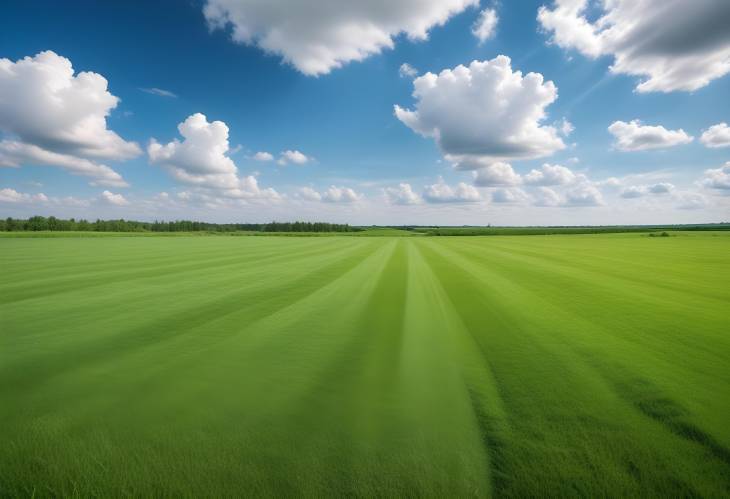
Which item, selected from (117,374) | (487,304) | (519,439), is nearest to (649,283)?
(487,304)

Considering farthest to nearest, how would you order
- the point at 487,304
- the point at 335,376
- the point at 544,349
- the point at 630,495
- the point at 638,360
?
the point at 487,304
the point at 544,349
the point at 638,360
the point at 335,376
the point at 630,495

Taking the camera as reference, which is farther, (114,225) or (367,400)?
(114,225)

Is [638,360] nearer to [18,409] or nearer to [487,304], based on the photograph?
[487,304]

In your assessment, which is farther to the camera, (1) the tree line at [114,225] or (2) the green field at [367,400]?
(1) the tree line at [114,225]

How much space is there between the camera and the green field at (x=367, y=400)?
2.86 meters

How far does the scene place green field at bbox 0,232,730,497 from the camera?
2.86 m

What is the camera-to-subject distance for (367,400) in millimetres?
4176

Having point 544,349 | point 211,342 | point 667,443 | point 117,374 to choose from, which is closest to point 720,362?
point 544,349

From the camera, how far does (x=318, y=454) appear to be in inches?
123

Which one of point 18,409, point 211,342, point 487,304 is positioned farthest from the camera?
point 487,304

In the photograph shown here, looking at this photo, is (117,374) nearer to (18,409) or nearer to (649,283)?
(18,409)

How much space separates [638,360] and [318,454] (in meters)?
5.47

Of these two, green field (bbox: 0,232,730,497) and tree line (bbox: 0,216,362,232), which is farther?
tree line (bbox: 0,216,362,232)

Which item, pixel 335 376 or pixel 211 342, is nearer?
pixel 335 376
